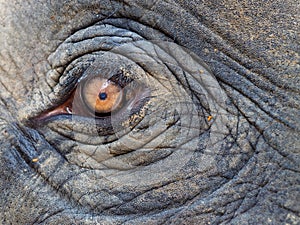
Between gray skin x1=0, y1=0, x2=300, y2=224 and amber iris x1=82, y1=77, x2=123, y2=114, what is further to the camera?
amber iris x1=82, y1=77, x2=123, y2=114

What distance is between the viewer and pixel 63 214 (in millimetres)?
2533

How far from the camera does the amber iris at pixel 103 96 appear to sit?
2506 millimetres

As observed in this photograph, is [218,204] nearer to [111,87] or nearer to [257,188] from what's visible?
[257,188]

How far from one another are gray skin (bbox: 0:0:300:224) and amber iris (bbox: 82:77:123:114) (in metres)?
0.05

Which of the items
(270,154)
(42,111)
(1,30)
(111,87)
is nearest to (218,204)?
(270,154)

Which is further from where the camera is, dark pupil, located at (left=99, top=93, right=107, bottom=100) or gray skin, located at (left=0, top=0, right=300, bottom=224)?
dark pupil, located at (left=99, top=93, right=107, bottom=100)

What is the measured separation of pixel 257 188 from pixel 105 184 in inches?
27.2

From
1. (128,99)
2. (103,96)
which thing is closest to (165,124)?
(128,99)

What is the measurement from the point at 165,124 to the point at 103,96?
0.32 m

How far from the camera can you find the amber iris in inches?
98.7

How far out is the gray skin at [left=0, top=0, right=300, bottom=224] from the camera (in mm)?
2365

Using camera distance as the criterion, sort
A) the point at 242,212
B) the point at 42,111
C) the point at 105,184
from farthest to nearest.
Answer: the point at 42,111 → the point at 105,184 → the point at 242,212

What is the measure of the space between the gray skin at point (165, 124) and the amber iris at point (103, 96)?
0.17 ft

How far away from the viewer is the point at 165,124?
2453 millimetres
